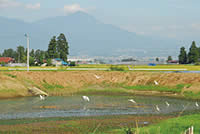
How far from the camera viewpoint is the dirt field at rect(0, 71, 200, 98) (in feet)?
132

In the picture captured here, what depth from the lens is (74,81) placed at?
4703 centimetres

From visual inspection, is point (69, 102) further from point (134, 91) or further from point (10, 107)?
point (134, 91)

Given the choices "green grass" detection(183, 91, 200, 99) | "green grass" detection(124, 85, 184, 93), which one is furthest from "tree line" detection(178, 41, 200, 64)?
"green grass" detection(183, 91, 200, 99)

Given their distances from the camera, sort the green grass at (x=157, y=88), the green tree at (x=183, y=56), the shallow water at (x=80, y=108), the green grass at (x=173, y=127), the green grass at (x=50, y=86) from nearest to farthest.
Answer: the green grass at (x=173, y=127)
the shallow water at (x=80, y=108)
the green grass at (x=157, y=88)
the green grass at (x=50, y=86)
the green tree at (x=183, y=56)

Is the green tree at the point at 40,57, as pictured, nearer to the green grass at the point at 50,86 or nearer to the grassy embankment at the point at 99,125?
the green grass at the point at 50,86

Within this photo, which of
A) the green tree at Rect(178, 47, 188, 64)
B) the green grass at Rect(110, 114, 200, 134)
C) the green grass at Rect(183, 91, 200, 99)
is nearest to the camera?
the green grass at Rect(110, 114, 200, 134)

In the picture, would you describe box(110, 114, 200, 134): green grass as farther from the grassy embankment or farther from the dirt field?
the dirt field

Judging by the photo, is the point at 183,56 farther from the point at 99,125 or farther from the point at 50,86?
the point at 99,125

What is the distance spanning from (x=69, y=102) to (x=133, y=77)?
54.0 feet

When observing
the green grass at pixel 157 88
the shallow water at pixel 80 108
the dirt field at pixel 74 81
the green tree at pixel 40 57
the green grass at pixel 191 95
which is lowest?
the shallow water at pixel 80 108

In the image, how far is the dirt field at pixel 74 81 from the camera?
4022cm

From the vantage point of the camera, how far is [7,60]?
15825 centimetres

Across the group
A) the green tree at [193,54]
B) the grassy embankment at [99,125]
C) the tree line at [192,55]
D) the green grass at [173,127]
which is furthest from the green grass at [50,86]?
the green tree at [193,54]

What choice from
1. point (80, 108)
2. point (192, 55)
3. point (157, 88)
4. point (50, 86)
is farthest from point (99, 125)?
point (192, 55)
